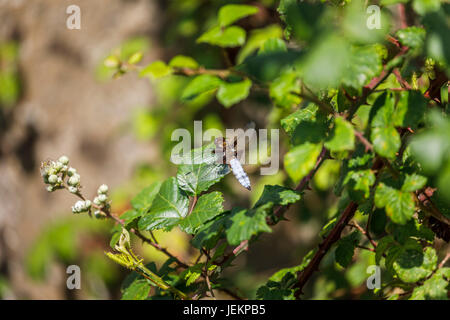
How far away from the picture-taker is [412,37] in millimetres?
643

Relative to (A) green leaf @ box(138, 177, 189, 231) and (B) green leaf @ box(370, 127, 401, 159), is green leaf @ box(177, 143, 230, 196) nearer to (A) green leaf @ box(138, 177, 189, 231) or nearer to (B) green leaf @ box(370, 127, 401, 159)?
(A) green leaf @ box(138, 177, 189, 231)

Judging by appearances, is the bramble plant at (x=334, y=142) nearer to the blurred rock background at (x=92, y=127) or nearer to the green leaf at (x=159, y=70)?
the green leaf at (x=159, y=70)

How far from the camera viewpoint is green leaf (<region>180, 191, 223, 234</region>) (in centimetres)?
84

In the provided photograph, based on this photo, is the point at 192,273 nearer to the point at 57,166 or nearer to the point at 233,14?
the point at 57,166

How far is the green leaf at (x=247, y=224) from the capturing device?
0.69m

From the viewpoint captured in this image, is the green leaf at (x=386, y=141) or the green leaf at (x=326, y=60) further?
the green leaf at (x=386, y=141)

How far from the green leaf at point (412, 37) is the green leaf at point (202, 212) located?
0.44 metres

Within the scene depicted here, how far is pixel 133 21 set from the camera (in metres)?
3.07

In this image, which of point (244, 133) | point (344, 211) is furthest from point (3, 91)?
point (344, 211)

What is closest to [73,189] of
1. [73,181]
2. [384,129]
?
[73,181]

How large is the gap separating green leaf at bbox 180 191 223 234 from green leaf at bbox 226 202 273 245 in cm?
9

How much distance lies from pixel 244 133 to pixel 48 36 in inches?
111

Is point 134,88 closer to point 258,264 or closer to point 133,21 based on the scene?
point 133,21

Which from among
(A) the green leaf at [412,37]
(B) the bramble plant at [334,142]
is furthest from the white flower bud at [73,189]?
(A) the green leaf at [412,37]
